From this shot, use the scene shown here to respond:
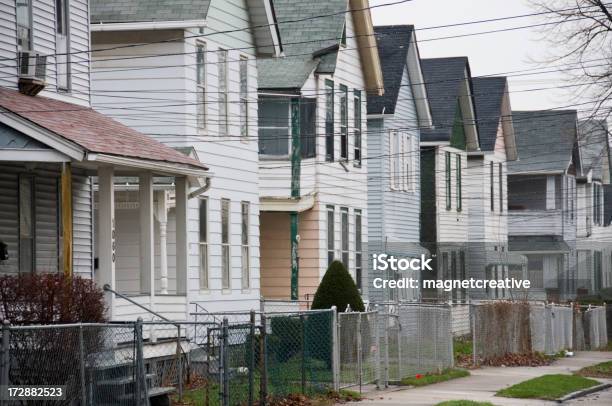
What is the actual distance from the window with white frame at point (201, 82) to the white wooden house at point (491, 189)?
2106cm

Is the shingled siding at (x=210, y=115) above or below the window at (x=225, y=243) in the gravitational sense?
above

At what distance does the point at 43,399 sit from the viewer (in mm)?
15078

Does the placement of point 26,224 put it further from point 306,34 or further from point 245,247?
point 306,34

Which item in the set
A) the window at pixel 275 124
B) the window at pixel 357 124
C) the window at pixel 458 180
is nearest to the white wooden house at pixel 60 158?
the window at pixel 275 124

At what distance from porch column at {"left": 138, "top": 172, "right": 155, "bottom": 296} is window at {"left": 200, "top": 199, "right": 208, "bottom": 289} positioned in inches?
235

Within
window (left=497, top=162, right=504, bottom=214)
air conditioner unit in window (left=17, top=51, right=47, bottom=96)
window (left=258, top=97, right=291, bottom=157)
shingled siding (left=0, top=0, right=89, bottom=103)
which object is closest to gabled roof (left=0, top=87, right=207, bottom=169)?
air conditioner unit in window (left=17, top=51, right=47, bottom=96)

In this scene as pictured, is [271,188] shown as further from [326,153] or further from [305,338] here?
[305,338]

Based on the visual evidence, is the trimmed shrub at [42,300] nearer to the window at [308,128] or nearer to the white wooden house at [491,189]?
the window at [308,128]

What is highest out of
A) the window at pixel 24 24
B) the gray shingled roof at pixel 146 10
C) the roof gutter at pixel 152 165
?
the gray shingled roof at pixel 146 10

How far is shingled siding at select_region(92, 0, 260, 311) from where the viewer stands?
2730 centimetres

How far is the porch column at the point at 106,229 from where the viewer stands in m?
20.9

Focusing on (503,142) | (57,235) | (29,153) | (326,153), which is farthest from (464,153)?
(29,153)

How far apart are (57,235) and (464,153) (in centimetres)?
2828

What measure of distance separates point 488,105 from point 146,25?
90.2 feet
